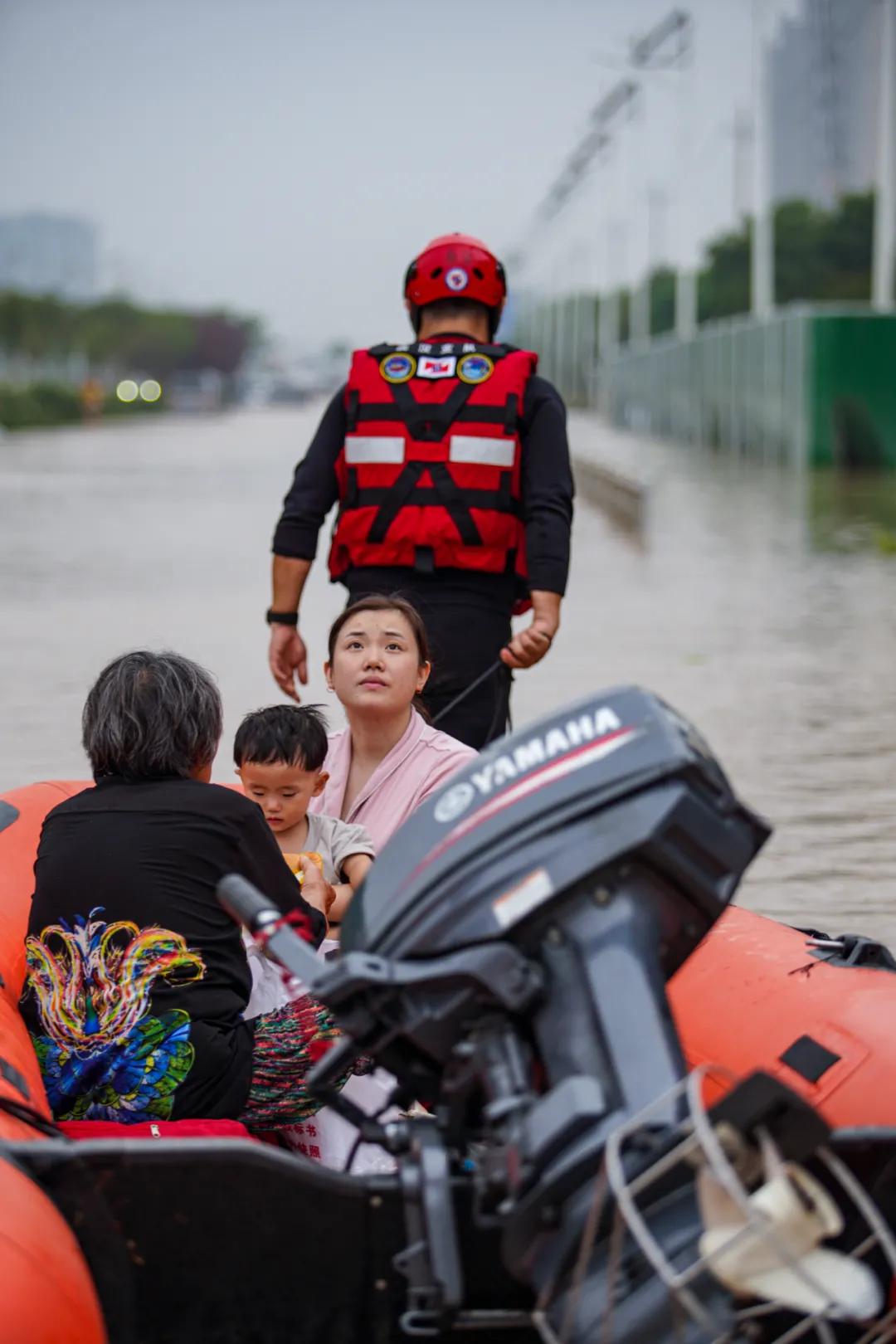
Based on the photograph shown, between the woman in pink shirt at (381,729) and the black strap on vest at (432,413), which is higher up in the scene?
the black strap on vest at (432,413)

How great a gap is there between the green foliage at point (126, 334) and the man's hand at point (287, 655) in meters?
94.0

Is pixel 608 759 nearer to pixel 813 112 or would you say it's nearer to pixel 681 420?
pixel 681 420

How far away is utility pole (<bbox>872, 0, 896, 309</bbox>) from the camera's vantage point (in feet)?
103

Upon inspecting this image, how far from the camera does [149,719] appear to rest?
3.68 metres

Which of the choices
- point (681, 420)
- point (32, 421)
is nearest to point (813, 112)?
point (32, 421)

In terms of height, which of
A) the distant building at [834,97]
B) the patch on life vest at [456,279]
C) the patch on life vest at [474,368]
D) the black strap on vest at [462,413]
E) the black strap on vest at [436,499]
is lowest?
the black strap on vest at [436,499]

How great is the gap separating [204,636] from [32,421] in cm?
5624

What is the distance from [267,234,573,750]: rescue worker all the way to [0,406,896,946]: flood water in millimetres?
732

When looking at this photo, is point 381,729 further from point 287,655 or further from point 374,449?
point 287,655

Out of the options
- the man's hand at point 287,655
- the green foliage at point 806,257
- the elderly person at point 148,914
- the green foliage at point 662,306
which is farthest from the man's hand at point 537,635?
the green foliage at point 662,306

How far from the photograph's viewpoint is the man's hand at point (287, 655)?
5.95 metres

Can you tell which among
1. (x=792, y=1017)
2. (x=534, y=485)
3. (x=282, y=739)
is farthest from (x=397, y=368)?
(x=792, y=1017)

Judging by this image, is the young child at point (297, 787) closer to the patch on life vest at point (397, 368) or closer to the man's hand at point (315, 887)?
the man's hand at point (315, 887)

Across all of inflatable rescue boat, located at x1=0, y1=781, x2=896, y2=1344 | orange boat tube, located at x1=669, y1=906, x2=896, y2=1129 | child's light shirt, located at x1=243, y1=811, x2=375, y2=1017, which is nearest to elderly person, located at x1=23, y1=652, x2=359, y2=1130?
inflatable rescue boat, located at x1=0, y1=781, x2=896, y2=1344
